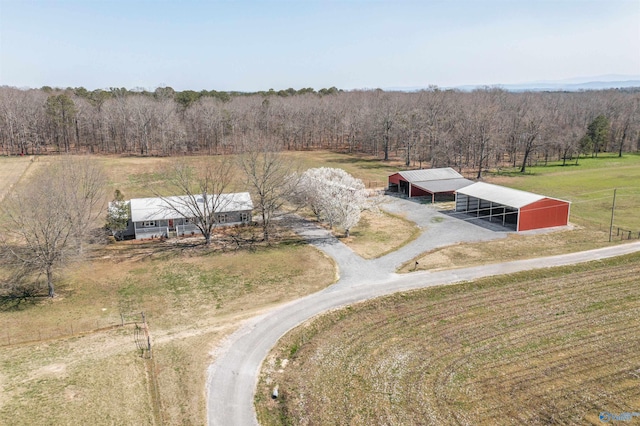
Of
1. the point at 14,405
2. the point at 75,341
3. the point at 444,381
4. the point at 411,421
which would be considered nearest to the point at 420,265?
the point at 444,381

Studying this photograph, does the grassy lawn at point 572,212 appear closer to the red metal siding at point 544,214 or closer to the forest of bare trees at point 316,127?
the red metal siding at point 544,214

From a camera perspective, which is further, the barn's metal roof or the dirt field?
the dirt field

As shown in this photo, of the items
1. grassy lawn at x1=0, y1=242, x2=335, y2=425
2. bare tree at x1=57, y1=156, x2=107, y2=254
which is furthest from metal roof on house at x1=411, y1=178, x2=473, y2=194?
bare tree at x1=57, y1=156, x2=107, y2=254

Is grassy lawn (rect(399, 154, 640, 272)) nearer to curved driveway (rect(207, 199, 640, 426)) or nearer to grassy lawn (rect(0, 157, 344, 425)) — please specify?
curved driveway (rect(207, 199, 640, 426))

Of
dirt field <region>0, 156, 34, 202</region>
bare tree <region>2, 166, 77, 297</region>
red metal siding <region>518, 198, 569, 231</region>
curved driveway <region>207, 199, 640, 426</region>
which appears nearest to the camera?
curved driveway <region>207, 199, 640, 426</region>

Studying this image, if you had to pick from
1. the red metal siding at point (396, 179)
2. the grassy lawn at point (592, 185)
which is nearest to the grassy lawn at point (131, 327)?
the red metal siding at point (396, 179)

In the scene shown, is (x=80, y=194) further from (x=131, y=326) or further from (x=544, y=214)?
(x=544, y=214)

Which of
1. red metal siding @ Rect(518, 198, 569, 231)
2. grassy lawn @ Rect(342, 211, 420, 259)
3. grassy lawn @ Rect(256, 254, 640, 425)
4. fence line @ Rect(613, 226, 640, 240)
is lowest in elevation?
grassy lawn @ Rect(256, 254, 640, 425)

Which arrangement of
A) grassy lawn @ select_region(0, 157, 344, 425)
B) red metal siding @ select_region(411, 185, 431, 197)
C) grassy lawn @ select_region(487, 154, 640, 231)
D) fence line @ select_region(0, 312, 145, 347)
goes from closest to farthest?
grassy lawn @ select_region(0, 157, 344, 425) < fence line @ select_region(0, 312, 145, 347) < grassy lawn @ select_region(487, 154, 640, 231) < red metal siding @ select_region(411, 185, 431, 197)
